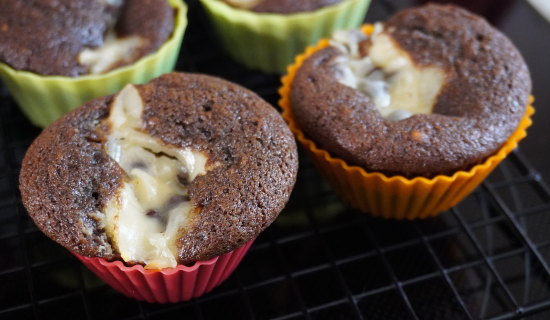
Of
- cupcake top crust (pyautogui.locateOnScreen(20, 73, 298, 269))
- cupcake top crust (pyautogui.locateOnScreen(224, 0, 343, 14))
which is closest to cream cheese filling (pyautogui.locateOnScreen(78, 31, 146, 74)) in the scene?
cupcake top crust (pyautogui.locateOnScreen(20, 73, 298, 269))

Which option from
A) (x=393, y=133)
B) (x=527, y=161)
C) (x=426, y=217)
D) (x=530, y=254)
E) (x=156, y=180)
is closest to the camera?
(x=156, y=180)

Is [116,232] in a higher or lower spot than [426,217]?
higher

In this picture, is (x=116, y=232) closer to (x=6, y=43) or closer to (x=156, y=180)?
(x=156, y=180)

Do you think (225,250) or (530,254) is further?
(530,254)

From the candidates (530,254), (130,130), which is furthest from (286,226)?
(530,254)

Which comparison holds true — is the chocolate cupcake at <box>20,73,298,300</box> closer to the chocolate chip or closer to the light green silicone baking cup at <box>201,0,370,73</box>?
the chocolate chip
